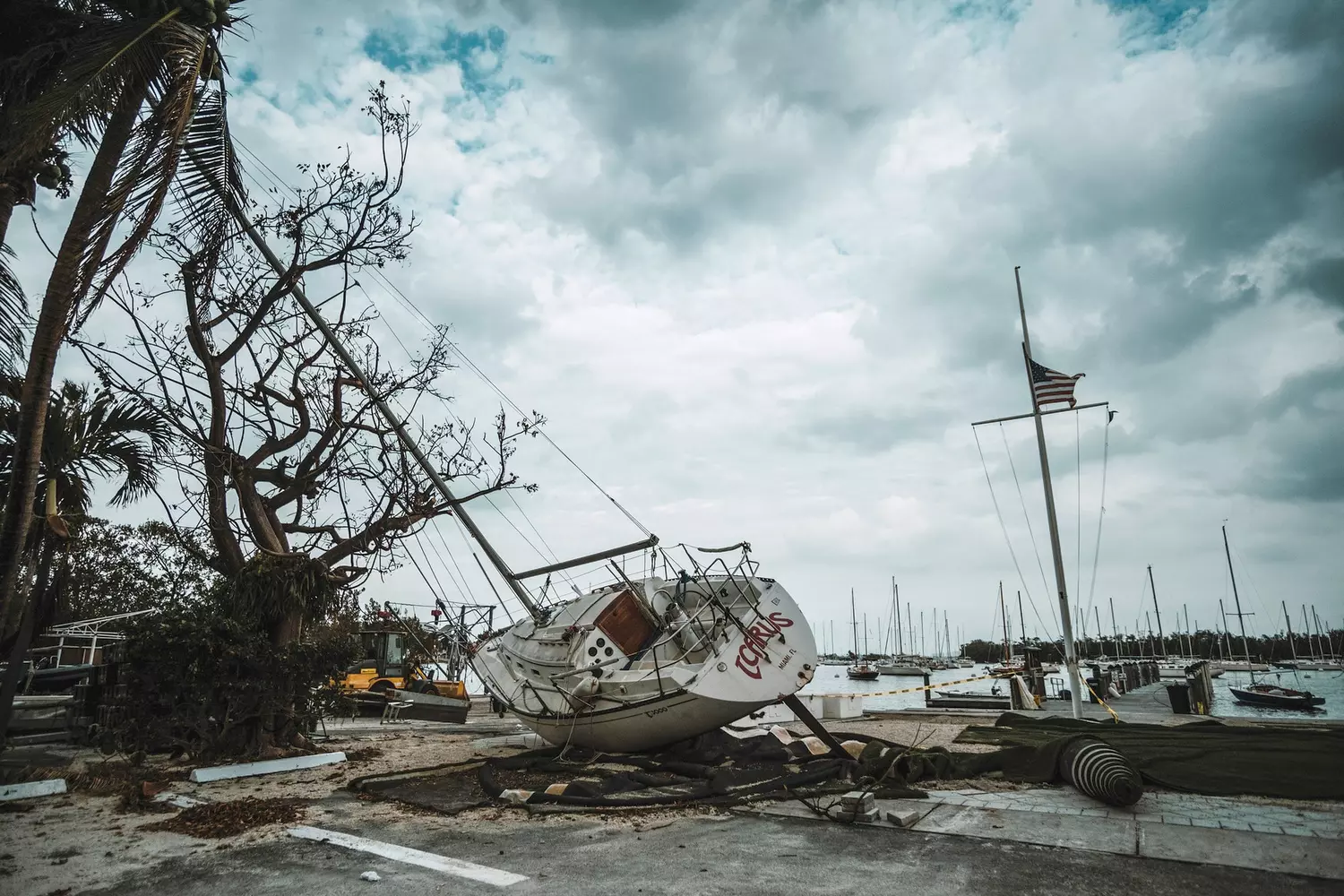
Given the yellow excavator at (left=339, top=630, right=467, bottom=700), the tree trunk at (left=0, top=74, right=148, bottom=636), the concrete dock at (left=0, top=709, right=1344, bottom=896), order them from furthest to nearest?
the yellow excavator at (left=339, top=630, right=467, bottom=700) → the tree trunk at (left=0, top=74, right=148, bottom=636) → the concrete dock at (left=0, top=709, right=1344, bottom=896)

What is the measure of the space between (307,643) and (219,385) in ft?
13.0

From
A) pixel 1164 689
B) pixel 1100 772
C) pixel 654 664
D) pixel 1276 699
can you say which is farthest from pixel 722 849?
pixel 1276 699

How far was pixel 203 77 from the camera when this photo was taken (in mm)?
6145

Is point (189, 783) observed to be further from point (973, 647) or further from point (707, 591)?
point (973, 647)

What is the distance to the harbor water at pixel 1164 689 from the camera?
83.6 ft

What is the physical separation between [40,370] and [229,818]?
13.9 ft

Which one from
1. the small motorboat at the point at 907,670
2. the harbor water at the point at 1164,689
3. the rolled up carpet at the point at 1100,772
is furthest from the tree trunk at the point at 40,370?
the small motorboat at the point at 907,670

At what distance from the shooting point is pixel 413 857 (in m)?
5.70

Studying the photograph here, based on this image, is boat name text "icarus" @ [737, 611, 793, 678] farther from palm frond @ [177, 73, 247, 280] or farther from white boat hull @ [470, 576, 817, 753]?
palm frond @ [177, 73, 247, 280]

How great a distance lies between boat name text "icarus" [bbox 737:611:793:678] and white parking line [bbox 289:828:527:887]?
5.28m

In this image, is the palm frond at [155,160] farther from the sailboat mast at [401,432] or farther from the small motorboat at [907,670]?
the small motorboat at [907,670]

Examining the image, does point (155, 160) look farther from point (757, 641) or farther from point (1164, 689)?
point (1164, 689)

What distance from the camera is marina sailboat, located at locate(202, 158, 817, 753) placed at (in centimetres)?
1007

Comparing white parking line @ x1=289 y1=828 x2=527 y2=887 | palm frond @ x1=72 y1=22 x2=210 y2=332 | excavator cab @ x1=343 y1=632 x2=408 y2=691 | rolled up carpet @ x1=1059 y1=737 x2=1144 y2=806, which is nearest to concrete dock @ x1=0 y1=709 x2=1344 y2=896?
Result: white parking line @ x1=289 y1=828 x2=527 y2=887
